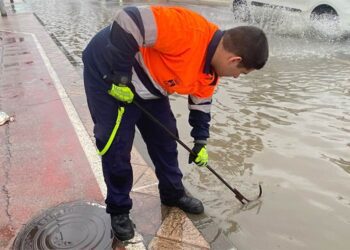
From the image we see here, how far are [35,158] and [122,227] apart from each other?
153 centimetres

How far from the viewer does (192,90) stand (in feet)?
8.68

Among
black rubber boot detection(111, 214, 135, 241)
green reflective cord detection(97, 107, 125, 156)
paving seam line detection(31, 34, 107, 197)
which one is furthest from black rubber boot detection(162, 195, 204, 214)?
green reflective cord detection(97, 107, 125, 156)

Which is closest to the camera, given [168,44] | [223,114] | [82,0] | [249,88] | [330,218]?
[168,44]

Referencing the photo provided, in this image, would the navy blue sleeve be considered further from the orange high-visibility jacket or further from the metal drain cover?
the metal drain cover

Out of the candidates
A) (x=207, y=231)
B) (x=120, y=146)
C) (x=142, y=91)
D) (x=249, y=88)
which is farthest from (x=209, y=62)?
(x=249, y=88)

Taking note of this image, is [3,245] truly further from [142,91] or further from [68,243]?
[142,91]

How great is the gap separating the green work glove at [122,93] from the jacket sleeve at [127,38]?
0.05m

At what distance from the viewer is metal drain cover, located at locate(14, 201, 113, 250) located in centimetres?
277

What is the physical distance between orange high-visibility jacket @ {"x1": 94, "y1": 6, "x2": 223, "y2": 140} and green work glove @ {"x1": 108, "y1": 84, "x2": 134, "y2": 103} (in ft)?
0.17

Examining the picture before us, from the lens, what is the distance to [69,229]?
290cm

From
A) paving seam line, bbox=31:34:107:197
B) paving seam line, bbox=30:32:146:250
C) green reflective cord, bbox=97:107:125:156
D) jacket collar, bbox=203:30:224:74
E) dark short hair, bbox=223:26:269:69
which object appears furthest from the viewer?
paving seam line, bbox=31:34:107:197

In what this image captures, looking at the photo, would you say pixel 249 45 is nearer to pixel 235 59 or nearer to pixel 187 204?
pixel 235 59

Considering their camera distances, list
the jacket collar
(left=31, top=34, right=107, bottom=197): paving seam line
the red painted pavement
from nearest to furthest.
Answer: the jacket collar, the red painted pavement, (left=31, top=34, right=107, bottom=197): paving seam line

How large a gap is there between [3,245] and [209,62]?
6.31 ft
